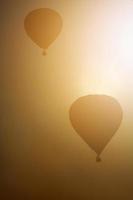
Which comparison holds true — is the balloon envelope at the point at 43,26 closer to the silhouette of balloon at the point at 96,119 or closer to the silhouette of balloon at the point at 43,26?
the silhouette of balloon at the point at 43,26

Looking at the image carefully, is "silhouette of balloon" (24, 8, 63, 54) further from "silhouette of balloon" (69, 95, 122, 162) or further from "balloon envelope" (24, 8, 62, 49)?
"silhouette of balloon" (69, 95, 122, 162)

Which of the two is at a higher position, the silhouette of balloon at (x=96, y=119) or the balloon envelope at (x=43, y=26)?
the balloon envelope at (x=43, y=26)

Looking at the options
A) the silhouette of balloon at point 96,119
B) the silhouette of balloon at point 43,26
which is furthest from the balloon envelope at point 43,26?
the silhouette of balloon at point 96,119

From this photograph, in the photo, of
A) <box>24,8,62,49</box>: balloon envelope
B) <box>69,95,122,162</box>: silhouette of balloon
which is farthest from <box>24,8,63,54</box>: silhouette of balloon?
<box>69,95,122,162</box>: silhouette of balloon

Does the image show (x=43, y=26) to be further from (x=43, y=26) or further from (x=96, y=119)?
(x=96, y=119)

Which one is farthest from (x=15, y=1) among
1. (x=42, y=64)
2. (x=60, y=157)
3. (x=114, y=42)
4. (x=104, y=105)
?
(x=60, y=157)

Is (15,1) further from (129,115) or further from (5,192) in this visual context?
(5,192)

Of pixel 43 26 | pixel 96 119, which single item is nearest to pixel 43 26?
pixel 43 26
